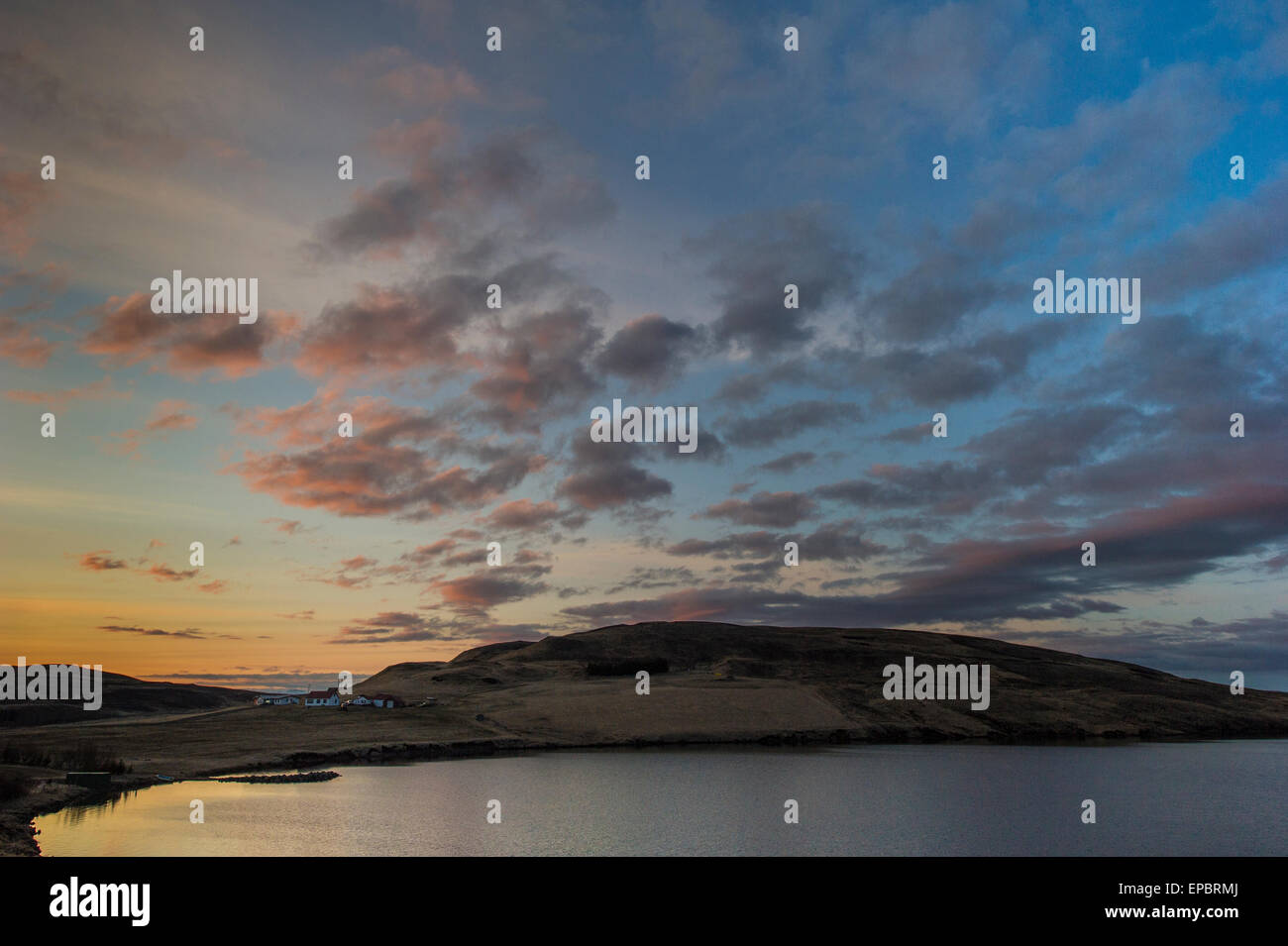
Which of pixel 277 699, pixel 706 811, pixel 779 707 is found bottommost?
pixel 779 707

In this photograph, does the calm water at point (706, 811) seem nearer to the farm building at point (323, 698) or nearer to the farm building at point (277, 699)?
the farm building at point (323, 698)

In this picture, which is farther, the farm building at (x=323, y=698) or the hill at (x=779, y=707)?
the farm building at (x=323, y=698)

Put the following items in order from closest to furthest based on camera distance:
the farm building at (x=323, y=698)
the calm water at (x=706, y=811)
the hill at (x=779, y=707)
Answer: the calm water at (x=706, y=811), the hill at (x=779, y=707), the farm building at (x=323, y=698)

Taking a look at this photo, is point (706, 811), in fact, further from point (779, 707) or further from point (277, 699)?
point (277, 699)

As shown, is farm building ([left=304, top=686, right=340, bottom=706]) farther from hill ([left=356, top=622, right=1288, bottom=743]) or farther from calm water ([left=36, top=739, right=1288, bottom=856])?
calm water ([left=36, top=739, right=1288, bottom=856])

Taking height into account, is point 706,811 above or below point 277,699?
above

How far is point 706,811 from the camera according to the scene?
63.2 meters

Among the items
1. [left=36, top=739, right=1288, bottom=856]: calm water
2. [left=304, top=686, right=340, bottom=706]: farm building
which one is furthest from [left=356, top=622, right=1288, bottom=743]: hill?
[left=36, top=739, right=1288, bottom=856]: calm water

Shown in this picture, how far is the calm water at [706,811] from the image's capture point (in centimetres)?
5066

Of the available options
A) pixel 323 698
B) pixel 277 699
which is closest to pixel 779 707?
pixel 323 698

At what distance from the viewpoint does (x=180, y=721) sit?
11406cm

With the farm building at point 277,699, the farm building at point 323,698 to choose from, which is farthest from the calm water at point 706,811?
the farm building at point 277,699
